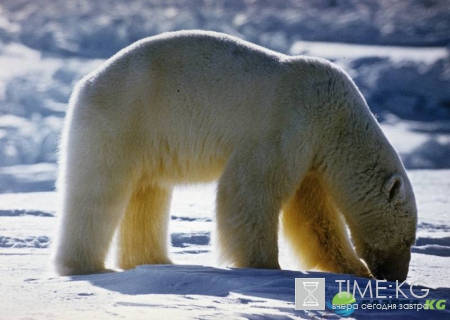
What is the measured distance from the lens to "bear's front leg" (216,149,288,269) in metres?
5.61

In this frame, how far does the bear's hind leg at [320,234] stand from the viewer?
6215mm

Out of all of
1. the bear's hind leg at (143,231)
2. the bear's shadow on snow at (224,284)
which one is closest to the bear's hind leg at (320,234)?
the bear's shadow on snow at (224,284)

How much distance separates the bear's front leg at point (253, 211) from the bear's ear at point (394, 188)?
81 centimetres

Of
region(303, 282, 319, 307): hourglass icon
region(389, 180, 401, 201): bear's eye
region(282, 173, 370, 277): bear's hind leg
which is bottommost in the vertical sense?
region(303, 282, 319, 307): hourglass icon

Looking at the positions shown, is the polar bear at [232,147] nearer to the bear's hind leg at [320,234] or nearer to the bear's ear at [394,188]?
the bear's ear at [394,188]

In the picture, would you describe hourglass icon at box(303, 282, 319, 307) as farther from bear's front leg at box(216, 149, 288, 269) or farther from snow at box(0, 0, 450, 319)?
bear's front leg at box(216, 149, 288, 269)

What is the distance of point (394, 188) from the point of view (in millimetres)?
5773

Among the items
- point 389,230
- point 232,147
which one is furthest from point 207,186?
point 389,230

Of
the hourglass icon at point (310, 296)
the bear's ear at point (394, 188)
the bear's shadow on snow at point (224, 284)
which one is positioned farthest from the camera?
the bear's ear at point (394, 188)

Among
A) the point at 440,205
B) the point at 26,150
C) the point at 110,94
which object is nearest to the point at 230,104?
the point at 110,94

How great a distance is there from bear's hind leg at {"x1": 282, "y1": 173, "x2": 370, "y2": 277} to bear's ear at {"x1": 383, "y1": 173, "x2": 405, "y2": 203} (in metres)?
0.58

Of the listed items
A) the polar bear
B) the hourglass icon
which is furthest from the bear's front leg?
the hourglass icon

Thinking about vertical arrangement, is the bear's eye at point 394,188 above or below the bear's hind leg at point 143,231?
above

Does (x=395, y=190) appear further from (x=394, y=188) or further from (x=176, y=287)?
(x=176, y=287)
